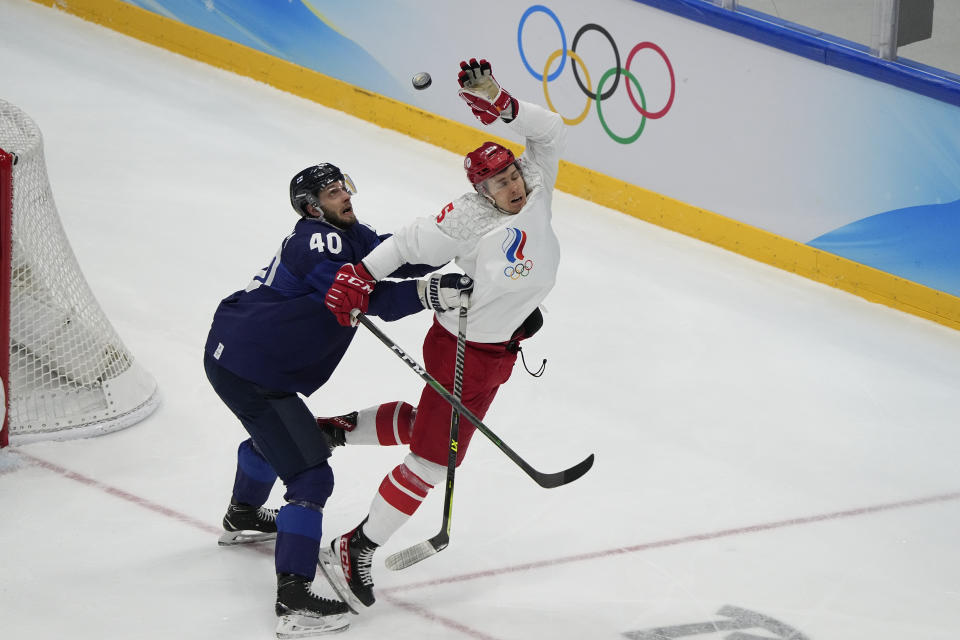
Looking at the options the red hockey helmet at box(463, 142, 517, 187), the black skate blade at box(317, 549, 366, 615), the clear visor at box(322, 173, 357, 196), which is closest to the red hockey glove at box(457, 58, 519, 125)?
the red hockey helmet at box(463, 142, 517, 187)

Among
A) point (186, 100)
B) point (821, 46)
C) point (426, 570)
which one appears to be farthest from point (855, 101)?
point (186, 100)

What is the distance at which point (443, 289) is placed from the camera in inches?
125

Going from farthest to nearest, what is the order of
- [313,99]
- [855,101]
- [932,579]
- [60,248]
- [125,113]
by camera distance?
[313,99]
[125,113]
[855,101]
[60,248]
[932,579]

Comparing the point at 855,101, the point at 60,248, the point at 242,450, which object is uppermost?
the point at 855,101

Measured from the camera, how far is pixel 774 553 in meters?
3.84

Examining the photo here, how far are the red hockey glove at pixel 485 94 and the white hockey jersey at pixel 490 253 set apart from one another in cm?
16

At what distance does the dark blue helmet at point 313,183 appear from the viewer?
3.25 meters

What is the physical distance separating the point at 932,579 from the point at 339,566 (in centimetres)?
165

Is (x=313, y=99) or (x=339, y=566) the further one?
(x=313, y=99)

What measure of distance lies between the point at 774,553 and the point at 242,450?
5.03 ft

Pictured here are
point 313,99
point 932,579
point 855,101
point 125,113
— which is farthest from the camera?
point 313,99

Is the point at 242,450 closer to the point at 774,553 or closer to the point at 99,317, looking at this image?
the point at 99,317

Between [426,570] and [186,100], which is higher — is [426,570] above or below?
below

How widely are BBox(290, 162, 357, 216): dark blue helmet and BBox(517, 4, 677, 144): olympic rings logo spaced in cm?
342
